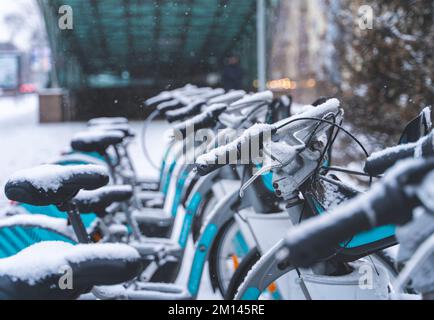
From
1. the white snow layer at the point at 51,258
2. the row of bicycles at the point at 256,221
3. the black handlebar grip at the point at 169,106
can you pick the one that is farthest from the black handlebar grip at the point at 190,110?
the white snow layer at the point at 51,258

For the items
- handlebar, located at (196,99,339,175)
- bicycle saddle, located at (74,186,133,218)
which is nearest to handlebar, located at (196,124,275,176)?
handlebar, located at (196,99,339,175)

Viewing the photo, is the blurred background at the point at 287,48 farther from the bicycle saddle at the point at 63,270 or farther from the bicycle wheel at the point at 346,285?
the bicycle saddle at the point at 63,270

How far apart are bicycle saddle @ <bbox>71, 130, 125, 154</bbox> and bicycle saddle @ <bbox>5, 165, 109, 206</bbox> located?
1691 mm

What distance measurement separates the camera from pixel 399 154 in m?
1.12

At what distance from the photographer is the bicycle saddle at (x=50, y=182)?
1.55m

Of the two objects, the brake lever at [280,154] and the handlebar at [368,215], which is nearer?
the handlebar at [368,215]

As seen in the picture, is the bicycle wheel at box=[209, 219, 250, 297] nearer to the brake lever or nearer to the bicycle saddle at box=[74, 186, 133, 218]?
the bicycle saddle at box=[74, 186, 133, 218]

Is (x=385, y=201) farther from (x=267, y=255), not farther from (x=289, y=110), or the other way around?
(x=289, y=110)

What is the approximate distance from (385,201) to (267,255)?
1.17m

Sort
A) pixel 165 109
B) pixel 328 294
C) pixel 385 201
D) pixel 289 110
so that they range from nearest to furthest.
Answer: pixel 385 201 < pixel 328 294 < pixel 289 110 < pixel 165 109

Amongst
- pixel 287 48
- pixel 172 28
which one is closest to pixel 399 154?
pixel 172 28

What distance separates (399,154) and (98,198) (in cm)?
159

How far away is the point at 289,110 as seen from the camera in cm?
273

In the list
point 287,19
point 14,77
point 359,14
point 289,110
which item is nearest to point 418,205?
point 289,110
